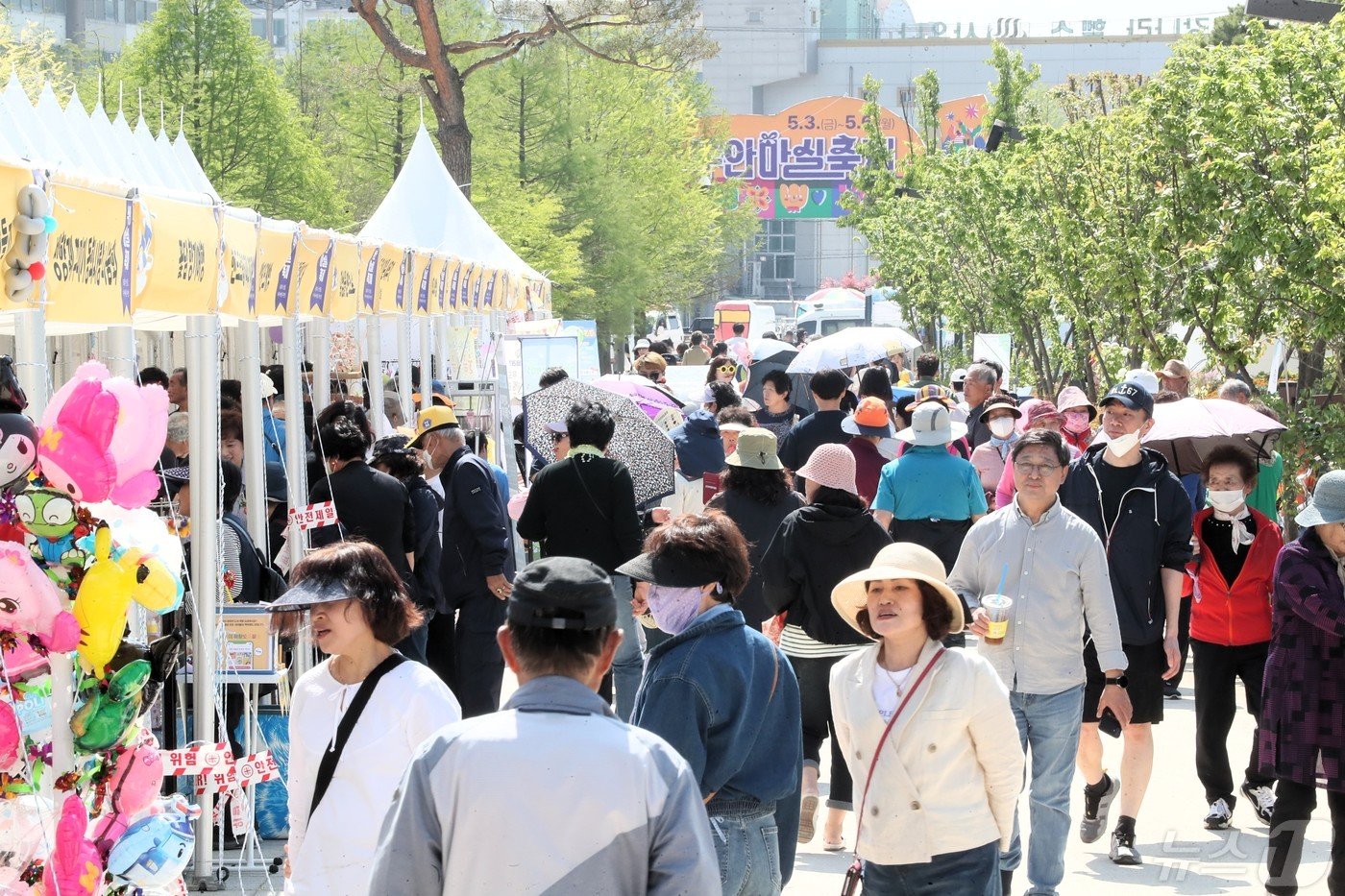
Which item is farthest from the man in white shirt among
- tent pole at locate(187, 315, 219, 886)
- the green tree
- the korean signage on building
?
the korean signage on building

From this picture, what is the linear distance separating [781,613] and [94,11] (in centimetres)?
10172

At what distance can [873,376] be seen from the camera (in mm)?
11867

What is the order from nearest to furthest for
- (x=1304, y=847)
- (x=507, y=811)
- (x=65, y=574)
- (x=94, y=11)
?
(x=507, y=811), (x=65, y=574), (x=1304, y=847), (x=94, y=11)

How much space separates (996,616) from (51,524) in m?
3.01

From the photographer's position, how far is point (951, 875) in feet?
14.4

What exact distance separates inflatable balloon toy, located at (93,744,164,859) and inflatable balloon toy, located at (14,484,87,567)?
0.67m

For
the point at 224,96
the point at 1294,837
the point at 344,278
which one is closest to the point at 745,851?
the point at 1294,837

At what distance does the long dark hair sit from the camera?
7.70m

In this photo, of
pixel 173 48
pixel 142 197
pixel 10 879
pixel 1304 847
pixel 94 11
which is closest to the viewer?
pixel 10 879

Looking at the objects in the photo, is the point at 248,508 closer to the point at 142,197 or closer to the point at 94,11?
the point at 142,197

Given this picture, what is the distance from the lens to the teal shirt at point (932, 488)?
8.28 meters

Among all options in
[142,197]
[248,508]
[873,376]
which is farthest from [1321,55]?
[142,197]

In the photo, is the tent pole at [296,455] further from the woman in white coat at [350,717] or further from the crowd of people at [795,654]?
the woman in white coat at [350,717]

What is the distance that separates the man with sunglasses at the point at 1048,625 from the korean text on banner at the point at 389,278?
18.0 feet
